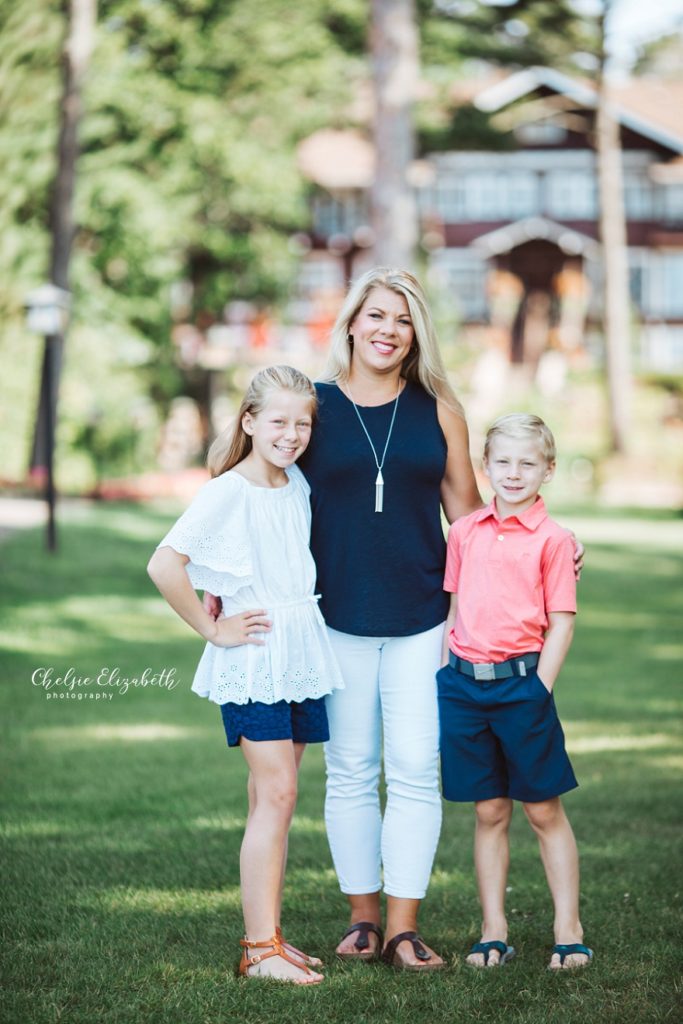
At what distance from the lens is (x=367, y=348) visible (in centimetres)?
386

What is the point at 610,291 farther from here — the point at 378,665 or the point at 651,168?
the point at 378,665

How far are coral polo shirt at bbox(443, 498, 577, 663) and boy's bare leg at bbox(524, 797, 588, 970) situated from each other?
1.59 feet

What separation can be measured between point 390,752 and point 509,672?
0.47 meters

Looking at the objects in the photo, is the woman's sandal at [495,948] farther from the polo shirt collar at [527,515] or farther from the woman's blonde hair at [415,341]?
the woman's blonde hair at [415,341]

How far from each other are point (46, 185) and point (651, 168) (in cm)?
2108

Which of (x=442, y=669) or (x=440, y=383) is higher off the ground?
(x=440, y=383)

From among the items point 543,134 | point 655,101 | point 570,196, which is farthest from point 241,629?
point 655,101

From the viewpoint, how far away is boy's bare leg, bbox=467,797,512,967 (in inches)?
149

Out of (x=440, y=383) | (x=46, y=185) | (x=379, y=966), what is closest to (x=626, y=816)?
(x=379, y=966)

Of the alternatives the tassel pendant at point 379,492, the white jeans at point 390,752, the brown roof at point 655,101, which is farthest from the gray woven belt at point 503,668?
the brown roof at point 655,101

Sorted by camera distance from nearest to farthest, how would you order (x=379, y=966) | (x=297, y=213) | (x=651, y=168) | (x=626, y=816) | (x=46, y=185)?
(x=379, y=966)
(x=626, y=816)
(x=46, y=185)
(x=297, y=213)
(x=651, y=168)

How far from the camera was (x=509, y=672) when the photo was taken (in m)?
3.67

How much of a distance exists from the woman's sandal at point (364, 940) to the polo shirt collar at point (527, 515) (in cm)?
127

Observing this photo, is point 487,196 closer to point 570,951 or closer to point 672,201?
point 672,201
